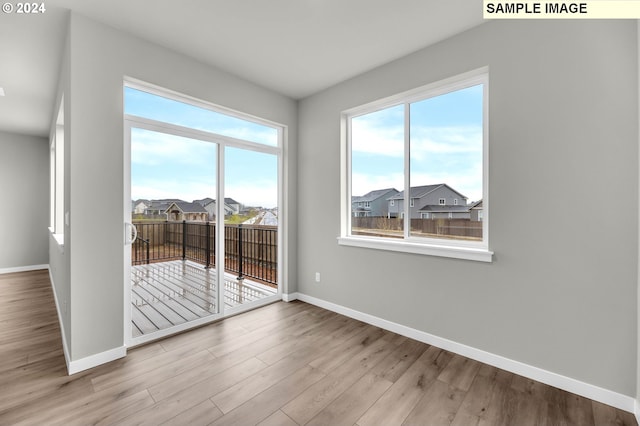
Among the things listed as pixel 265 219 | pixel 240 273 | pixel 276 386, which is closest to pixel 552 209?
pixel 276 386

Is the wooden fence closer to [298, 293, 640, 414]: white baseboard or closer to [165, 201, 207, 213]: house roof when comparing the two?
[298, 293, 640, 414]: white baseboard


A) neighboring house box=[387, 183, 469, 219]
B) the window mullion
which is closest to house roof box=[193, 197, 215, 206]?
neighboring house box=[387, 183, 469, 219]

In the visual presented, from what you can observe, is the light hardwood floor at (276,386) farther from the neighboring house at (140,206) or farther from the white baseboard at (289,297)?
the neighboring house at (140,206)

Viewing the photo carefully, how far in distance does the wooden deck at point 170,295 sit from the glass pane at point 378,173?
1.81 metres

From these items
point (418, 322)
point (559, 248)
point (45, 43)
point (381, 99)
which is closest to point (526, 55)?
point (381, 99)

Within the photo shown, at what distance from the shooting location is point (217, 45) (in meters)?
2.54

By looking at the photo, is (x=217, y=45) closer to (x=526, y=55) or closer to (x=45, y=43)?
(x=45, y=43)

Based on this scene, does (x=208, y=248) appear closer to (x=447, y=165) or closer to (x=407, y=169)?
(x=407, y=169)

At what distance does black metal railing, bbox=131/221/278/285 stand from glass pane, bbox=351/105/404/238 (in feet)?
4.24

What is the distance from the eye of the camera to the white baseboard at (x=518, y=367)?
174 cm

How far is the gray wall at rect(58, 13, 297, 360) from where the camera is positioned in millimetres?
2105

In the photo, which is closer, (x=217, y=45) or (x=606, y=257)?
(x=606, y=257)

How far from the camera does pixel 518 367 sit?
2.07 meters

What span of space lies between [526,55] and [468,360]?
2402mm
